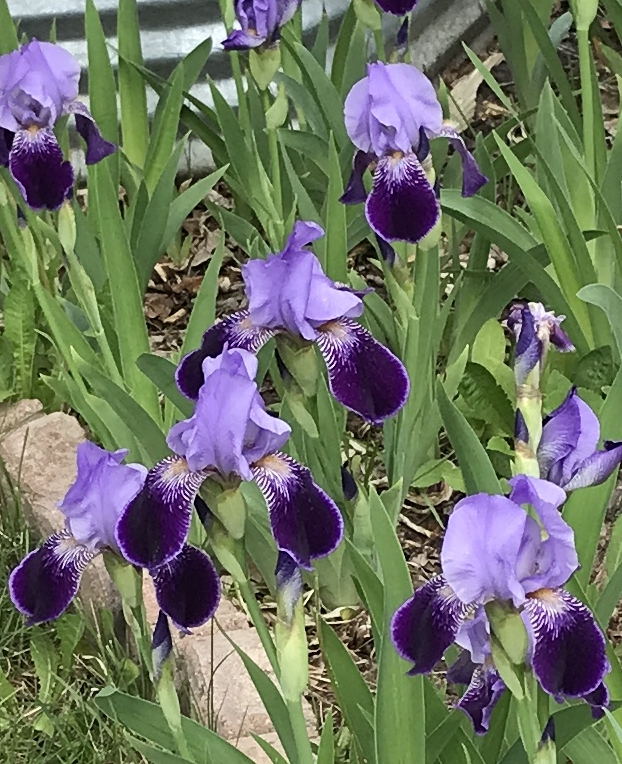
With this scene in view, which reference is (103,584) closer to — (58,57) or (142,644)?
(142,644)

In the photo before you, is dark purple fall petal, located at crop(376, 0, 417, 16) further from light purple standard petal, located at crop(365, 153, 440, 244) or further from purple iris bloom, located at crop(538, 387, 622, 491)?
purple iris bloom, located at crop(538, 387, 622, 491)

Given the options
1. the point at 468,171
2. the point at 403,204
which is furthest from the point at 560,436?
the point at 468,171

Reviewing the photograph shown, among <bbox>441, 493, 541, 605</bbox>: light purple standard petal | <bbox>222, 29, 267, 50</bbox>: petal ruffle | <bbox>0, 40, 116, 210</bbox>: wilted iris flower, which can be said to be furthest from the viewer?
<bbox>222, 29, 267, 50</bbox>: petal ruffle

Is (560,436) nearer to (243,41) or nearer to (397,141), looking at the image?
(397,141)

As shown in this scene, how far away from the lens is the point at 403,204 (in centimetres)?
115

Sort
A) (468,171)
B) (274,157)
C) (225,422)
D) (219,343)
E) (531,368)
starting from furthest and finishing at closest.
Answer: (274,157) → (468,171) → (219,343) → (531,368) → (225,422)

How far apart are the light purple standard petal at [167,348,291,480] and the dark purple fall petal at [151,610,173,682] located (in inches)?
5.0

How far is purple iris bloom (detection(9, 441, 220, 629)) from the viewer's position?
0.77m

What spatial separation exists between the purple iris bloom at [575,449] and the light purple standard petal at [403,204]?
0.45 m

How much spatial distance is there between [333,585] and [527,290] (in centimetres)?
65

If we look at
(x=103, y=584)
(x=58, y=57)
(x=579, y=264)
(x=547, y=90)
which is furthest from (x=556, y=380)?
(x=58, y=57)

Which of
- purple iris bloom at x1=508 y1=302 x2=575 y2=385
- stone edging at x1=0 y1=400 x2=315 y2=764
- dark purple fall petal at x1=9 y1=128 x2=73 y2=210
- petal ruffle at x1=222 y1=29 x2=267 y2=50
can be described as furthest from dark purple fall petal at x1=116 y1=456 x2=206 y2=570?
petal ruffle at x1=222 y1=29 x2=267 y2=50

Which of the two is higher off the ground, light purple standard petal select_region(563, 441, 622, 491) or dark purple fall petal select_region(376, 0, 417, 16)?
dark purple fall petal select_region(376, 0, 417, 16)

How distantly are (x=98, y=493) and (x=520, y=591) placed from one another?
324 mm
